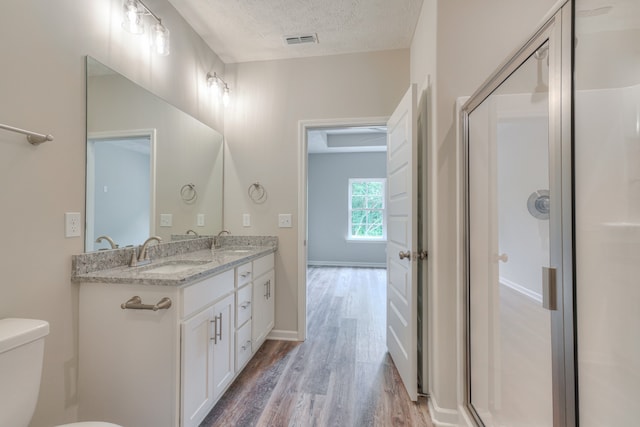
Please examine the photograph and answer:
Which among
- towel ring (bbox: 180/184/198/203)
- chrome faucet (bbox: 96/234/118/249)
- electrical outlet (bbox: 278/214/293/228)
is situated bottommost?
→ chrome faucet (bbox: 96/234/118/249)

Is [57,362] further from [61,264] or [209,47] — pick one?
[209,47]

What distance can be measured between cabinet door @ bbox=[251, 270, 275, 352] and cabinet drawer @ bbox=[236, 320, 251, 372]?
0.26ft

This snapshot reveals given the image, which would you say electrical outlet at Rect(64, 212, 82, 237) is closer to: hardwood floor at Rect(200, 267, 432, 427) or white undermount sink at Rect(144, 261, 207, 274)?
white undermount sink at Rect(144, 261, 207, 274)

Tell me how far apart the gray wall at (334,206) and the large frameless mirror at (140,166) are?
13.2 feet

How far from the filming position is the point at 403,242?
199 centimetres

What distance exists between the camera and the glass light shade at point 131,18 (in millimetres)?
1628

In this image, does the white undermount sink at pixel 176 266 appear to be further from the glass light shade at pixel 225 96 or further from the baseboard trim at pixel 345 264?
the baseboard trim at pixel 345 264

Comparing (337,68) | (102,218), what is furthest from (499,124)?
(102,218)

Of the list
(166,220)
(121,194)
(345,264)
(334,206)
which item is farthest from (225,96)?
(345,264)

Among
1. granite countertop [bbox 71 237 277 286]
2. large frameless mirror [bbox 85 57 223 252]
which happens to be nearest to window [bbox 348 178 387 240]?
large frameless mirror [bbox 85 57 223 252]

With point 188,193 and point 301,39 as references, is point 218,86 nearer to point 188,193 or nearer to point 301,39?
point 301,39

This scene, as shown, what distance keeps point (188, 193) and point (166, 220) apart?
0.35 metres

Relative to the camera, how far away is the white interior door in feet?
5.86

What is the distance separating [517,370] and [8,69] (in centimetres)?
252
